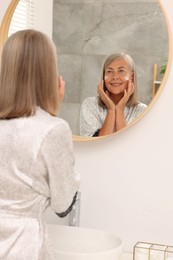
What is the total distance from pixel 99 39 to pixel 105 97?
0.77ft

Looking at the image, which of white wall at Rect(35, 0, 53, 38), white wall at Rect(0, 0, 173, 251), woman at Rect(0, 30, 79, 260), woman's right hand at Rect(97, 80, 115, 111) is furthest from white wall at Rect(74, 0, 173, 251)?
woman at Rect(0, 30, 79, 260)

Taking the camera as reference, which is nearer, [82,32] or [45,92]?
[45,92]

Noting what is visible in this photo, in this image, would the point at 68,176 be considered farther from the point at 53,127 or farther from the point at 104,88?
the point at 104,88

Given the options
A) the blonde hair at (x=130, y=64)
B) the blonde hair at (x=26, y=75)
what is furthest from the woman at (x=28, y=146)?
the blonde hair at (x=130, y=64)

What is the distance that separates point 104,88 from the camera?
Result: 6.74ft

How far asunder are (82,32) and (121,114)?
37 centimetres

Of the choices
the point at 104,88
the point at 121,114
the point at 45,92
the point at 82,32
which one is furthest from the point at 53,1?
the point at 45,92

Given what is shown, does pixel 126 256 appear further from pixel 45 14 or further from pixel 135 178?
pixel 45 14

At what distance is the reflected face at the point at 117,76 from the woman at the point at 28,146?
1.88 feet

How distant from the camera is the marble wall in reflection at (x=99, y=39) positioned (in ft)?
6.44

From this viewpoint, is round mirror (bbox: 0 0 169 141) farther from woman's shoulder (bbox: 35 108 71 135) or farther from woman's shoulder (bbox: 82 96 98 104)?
woman's shoulder (bbox: 35 108 71 135)

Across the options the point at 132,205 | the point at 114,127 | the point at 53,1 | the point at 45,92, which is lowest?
the point at 132,205

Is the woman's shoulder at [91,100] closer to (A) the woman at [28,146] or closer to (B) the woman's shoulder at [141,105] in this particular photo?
(B) the woman's shoulder at [141,105]

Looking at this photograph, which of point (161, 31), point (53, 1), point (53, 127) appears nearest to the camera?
point (53, 127)
